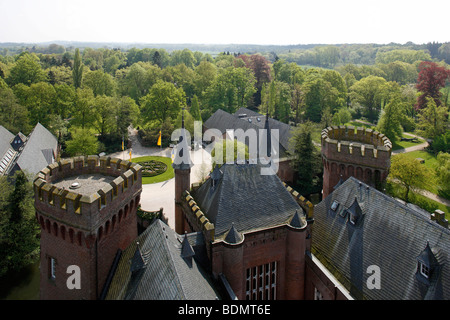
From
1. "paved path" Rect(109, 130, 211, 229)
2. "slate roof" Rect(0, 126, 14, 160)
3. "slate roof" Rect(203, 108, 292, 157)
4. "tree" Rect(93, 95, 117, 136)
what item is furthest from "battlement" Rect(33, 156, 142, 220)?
"tree" Rect(93, 95, 117, 136)

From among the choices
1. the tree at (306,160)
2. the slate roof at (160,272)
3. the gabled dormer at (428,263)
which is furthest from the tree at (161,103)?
the gabled dormer at (428,263)

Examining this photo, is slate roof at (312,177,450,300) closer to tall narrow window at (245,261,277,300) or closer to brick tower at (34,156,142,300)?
tall narrow window at (245,261,277,300)

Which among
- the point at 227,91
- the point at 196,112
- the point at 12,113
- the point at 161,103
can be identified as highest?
the point at 227,91

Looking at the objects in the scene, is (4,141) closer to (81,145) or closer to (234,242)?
(81,145)

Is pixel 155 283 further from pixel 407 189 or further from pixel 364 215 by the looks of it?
pixel 407 189

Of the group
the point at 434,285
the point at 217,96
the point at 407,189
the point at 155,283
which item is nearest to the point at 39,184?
the point at 155,283

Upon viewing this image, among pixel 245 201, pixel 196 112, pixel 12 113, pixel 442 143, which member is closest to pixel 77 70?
pixel 12 113
